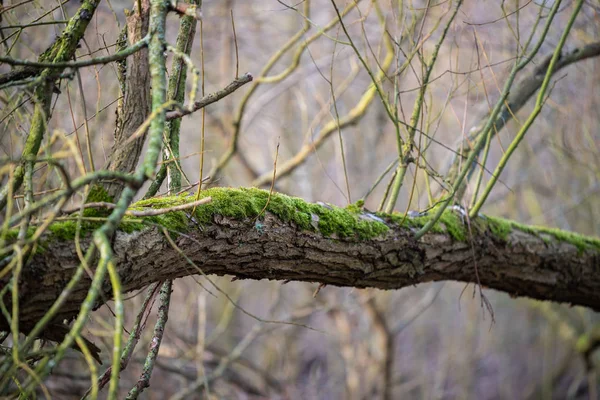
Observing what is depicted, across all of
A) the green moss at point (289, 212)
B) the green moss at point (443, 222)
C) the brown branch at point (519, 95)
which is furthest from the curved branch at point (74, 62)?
the brown branch at point (519, 95)

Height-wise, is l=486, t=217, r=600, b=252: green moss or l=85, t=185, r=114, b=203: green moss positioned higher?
l=486, t=217, r=600, b=252: green moss

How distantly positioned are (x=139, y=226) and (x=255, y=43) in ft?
17.9

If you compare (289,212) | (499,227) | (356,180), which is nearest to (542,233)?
(499,227)

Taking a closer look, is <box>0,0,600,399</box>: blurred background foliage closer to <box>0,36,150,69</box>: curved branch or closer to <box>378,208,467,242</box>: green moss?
<box>378,208,467,242</box>: green moss

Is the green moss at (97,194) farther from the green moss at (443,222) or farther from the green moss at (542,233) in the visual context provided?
the green moss at (542,233)

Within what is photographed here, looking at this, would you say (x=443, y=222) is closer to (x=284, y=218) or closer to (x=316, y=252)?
(x=316, y=252)

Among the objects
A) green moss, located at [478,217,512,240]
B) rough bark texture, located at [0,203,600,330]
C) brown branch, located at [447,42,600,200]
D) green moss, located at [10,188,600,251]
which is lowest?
Result: rough bark texture, located at [0,203,600,330]

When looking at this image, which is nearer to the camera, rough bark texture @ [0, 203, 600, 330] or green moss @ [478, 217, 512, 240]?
rough bark texture @ [0, 203, 600, 330]

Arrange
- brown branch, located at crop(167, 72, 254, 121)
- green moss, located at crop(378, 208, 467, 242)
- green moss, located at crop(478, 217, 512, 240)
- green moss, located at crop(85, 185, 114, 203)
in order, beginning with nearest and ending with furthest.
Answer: green moss, located at crop(85, 185, 114, 203), brown branch, located at crop(167, 72, 254, 121), green moss, located at crop(378, 208, 467, 242), green moss, located at crop(478, 217, 512, 240)

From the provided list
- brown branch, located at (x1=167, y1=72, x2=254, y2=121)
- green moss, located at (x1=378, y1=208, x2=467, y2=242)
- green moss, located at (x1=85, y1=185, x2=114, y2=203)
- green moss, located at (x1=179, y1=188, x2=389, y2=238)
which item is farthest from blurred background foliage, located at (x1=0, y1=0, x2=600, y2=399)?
green moss, located at (x1=85, y1=185, x2=114, y2=203)

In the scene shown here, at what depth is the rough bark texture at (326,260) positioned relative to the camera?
1512 mm

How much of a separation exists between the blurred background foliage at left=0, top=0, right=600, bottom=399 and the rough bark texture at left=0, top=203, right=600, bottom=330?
718 mm

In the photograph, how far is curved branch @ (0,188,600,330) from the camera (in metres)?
1.57

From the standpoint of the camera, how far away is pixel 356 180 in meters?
7.22
